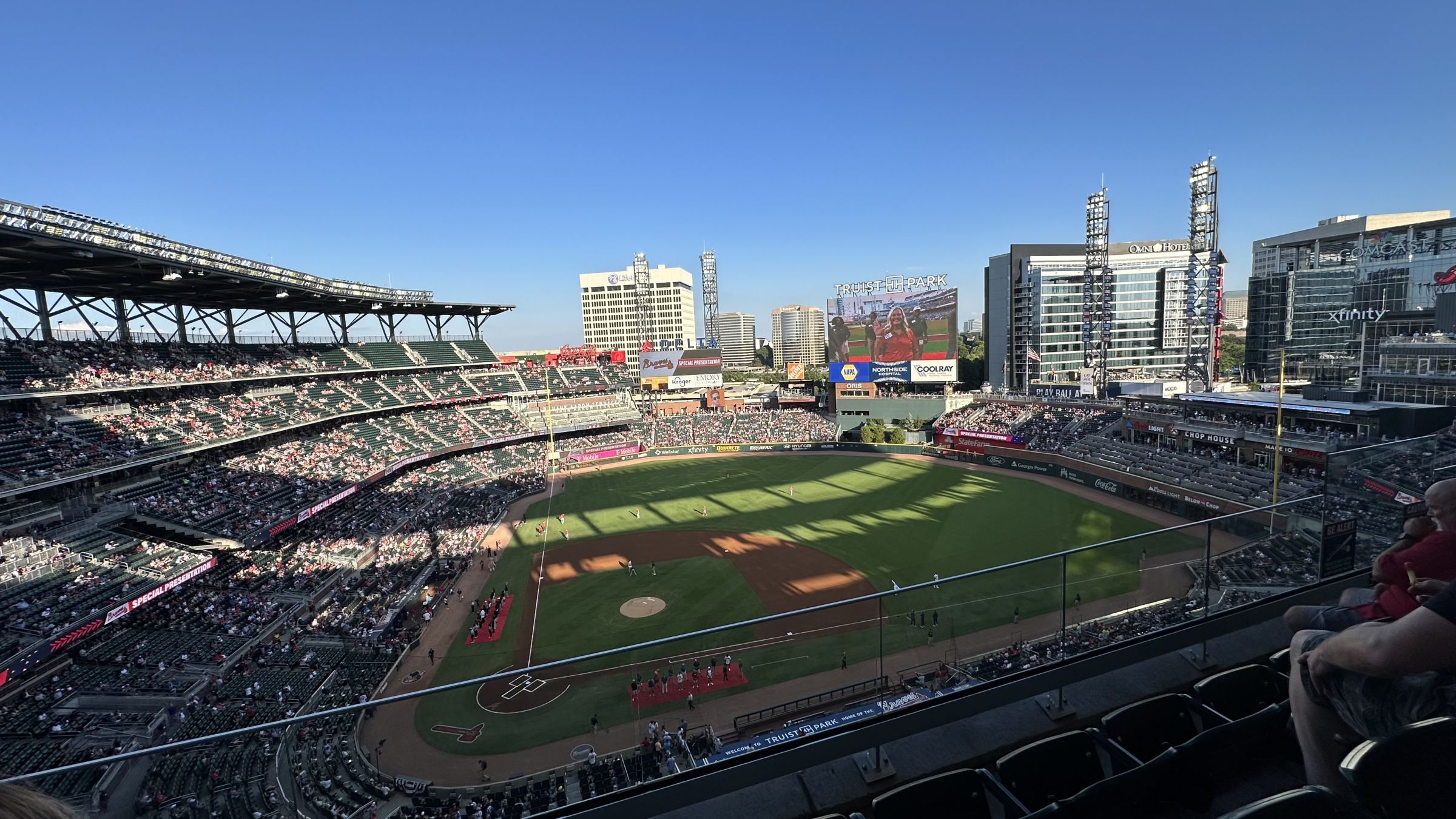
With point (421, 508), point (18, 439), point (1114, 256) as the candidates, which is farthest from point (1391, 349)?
point (18, 439)

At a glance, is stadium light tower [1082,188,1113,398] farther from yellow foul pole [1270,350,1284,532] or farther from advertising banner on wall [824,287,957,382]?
yellow foul pole [1270,350,1284,532]

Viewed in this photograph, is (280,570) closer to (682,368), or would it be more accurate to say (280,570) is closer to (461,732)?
(461,732)

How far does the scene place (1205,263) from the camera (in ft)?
155

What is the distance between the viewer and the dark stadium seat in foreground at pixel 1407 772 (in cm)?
207

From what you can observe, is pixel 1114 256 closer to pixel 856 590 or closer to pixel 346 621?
pixel 856 590

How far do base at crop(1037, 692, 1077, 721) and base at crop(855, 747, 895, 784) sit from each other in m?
1.17

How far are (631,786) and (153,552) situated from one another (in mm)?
25801

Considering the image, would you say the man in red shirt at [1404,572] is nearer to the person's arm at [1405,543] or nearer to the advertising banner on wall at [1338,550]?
the person's arm at [1405,543]

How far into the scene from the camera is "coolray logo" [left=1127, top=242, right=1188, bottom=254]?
231 feet

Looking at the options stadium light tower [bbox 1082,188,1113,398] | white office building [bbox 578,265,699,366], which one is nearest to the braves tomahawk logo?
stadium light tower [bbox 1082,188,1113,398]

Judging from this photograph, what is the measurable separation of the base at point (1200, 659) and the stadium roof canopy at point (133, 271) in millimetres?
30184

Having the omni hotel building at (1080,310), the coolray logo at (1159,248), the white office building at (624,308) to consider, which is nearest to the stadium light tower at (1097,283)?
the omni hotel building at (1080,310)

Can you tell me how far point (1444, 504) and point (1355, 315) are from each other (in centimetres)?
6422

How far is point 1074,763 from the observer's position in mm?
3424
